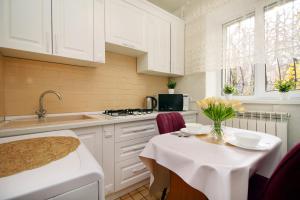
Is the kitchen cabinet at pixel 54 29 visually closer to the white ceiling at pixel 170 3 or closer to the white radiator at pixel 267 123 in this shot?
the white ceiling at pixel 170 3

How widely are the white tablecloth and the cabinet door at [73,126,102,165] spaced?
55cm

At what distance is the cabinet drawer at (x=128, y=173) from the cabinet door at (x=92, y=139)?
0.99 feet

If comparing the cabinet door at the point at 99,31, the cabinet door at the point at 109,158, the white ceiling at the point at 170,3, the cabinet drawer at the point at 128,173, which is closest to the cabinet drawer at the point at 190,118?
the cabinet drawer at the point at 128,173

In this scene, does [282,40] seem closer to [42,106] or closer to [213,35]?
[213,35]

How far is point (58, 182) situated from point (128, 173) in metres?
1.38

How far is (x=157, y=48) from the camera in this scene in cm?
233

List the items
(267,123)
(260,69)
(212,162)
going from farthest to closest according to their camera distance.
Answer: (260,69) < (267,123) < (212,162)

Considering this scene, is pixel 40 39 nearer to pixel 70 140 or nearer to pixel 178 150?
pixel 70 140

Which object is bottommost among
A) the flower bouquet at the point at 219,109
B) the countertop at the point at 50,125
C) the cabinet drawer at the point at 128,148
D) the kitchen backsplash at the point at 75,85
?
the cabinet drawer at the point at 128,148

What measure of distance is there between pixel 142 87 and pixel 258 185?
77.4 inches

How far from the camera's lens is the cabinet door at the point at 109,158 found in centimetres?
151

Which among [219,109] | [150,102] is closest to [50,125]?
[219,109]

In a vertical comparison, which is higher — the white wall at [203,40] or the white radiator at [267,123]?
the white wall at [203,40]

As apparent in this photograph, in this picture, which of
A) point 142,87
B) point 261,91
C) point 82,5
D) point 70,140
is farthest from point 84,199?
point 261,91
